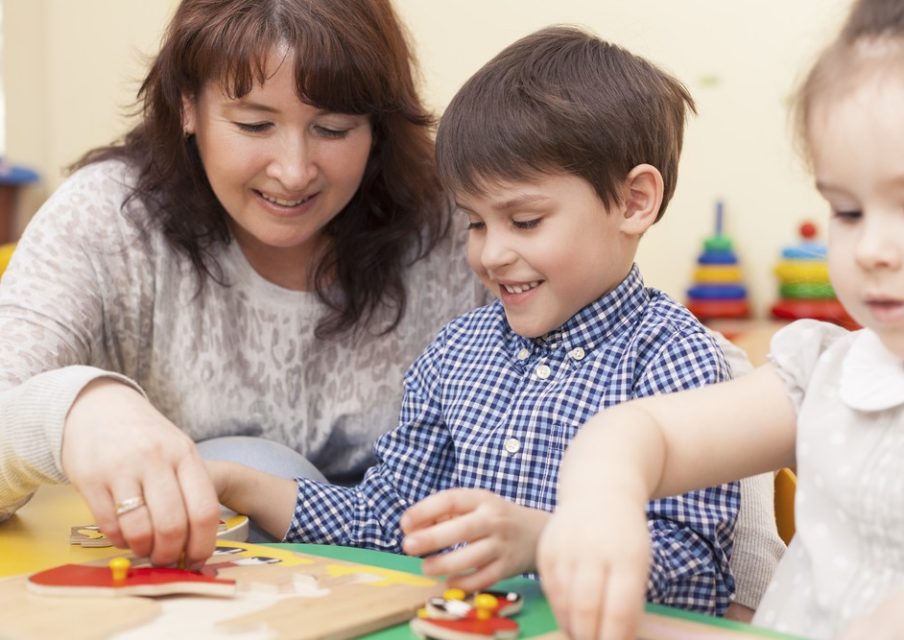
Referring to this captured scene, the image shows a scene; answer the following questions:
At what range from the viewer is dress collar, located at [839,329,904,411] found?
72 centimetres

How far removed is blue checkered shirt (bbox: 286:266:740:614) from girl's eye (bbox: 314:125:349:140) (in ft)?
0.81

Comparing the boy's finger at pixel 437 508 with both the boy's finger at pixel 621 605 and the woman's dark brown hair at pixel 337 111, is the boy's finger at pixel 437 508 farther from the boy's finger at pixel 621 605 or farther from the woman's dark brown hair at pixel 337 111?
the woman's dark brown hair at pixel 337 111

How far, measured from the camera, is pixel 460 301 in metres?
1.39

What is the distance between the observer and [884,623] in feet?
2.03

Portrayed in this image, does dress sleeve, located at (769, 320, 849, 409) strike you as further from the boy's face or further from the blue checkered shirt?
the boy's face

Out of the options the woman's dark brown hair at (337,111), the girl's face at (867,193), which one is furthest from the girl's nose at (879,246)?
the woman's dark brown hair at (337,111)

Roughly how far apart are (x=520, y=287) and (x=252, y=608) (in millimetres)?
455

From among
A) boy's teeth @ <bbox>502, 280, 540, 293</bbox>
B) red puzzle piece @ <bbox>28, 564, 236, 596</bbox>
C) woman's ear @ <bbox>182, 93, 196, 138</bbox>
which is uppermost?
woman's ear @ <bbox>182, 93, 196, 138</bbox>

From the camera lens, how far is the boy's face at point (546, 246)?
41.4 inches

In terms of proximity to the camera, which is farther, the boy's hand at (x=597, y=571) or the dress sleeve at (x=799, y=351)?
the dress sleeve at (x=799, y=351)

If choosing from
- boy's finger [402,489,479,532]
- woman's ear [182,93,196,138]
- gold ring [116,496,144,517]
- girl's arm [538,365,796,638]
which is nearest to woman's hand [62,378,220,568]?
gold ring [116,496,144,517]

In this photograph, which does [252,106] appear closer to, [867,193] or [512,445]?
[512,445]

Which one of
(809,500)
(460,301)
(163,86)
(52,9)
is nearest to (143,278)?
(163,86)

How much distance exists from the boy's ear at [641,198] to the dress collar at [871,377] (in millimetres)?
355
